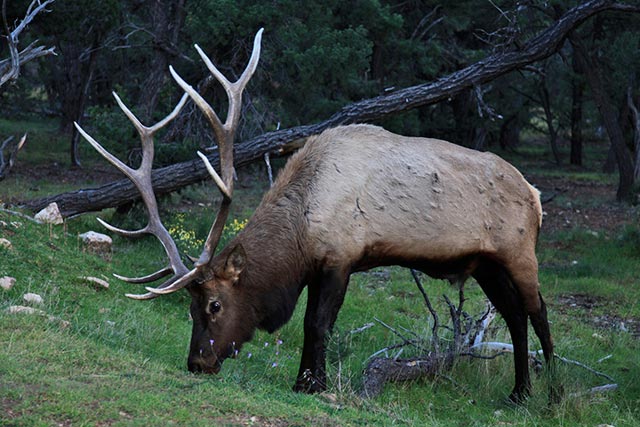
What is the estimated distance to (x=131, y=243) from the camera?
10781 millimetres

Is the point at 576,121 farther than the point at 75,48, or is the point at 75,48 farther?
the point at 576,121

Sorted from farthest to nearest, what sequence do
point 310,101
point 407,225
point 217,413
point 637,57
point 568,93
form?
point 568,93
point 637,57
point 310,101
point 407,225
point 217,413

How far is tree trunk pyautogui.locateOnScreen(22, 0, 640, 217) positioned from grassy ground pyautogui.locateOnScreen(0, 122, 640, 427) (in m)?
0.40

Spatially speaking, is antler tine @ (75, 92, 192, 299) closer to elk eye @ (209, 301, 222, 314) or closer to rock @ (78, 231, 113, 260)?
elk eye @ (209, 301, 222, 314)

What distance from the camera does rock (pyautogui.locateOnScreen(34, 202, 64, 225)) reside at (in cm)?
996

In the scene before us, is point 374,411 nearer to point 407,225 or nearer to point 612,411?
point 407,225

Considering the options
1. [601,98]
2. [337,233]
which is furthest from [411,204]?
[601,98]

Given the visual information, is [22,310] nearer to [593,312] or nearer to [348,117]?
[348,117]

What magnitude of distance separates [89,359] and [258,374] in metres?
1.35

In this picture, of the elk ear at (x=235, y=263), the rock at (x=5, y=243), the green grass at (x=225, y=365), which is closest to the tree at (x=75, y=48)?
the green grass at (x=225, y=365)

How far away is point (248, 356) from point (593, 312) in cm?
517

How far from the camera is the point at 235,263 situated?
6133 millimetres

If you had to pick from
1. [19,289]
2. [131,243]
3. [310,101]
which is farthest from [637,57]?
[19,289]

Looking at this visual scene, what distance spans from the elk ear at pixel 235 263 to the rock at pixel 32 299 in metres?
1.73
